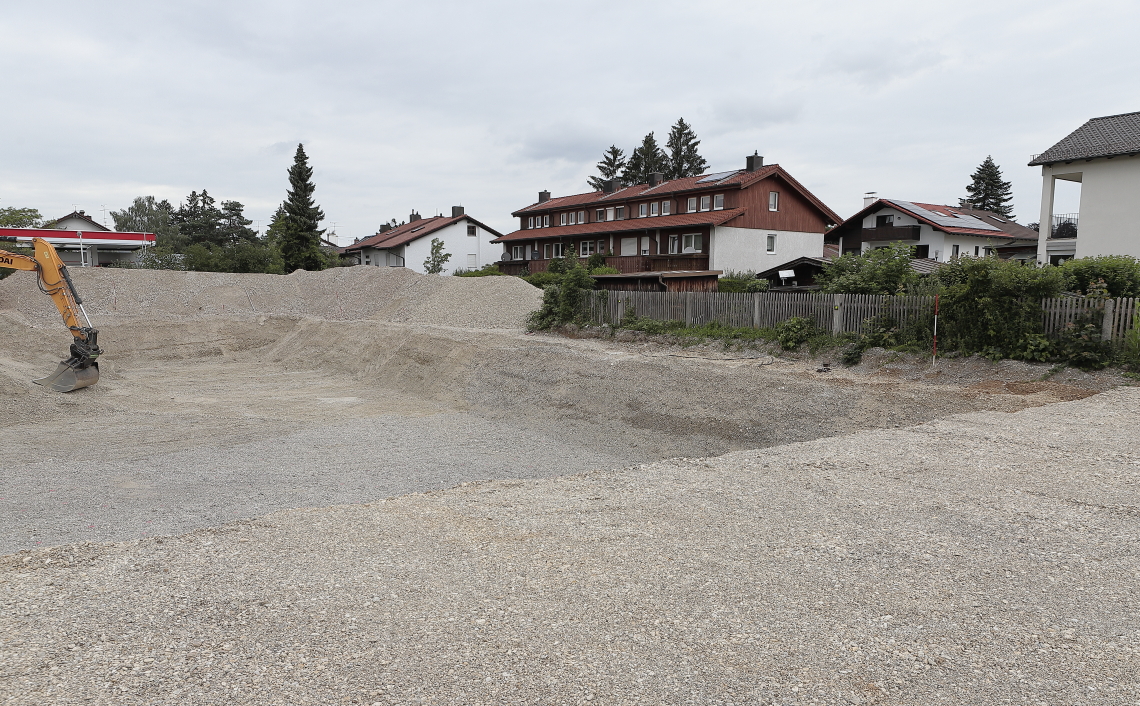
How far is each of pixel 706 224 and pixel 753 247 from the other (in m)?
4.72

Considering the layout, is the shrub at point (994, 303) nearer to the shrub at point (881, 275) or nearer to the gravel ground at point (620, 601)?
the shrub at point (881, 275)

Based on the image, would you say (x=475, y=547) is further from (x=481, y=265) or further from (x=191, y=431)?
(x=481, y=265)

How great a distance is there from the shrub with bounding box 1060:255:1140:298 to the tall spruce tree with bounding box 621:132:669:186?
6317 centimetres

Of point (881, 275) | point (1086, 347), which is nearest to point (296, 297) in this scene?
point (881, 275)

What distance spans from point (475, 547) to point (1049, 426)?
34.4 feet

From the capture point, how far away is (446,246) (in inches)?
2530

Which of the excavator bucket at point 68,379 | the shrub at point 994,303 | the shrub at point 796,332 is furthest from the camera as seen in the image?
the shrub at point 796,332

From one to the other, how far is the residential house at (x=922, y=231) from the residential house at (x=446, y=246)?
3117cm

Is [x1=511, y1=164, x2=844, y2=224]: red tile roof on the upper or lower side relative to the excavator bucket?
upper

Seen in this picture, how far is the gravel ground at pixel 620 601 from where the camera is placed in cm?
459

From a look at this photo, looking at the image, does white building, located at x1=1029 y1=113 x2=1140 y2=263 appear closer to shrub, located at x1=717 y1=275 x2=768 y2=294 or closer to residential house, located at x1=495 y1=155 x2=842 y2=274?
shrub, located at x1=717 y1=275 x2=768 y2=294

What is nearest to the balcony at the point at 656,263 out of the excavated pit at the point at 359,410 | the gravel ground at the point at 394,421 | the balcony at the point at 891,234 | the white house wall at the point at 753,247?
the white house wall at the point at 753,247

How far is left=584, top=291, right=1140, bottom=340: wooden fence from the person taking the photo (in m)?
15.7

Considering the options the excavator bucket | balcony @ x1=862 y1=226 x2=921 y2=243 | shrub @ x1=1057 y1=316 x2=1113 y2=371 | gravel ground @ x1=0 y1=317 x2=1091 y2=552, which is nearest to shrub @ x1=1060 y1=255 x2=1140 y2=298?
shrub @ x1=1057 y1=316 x2=1113 y2=371
